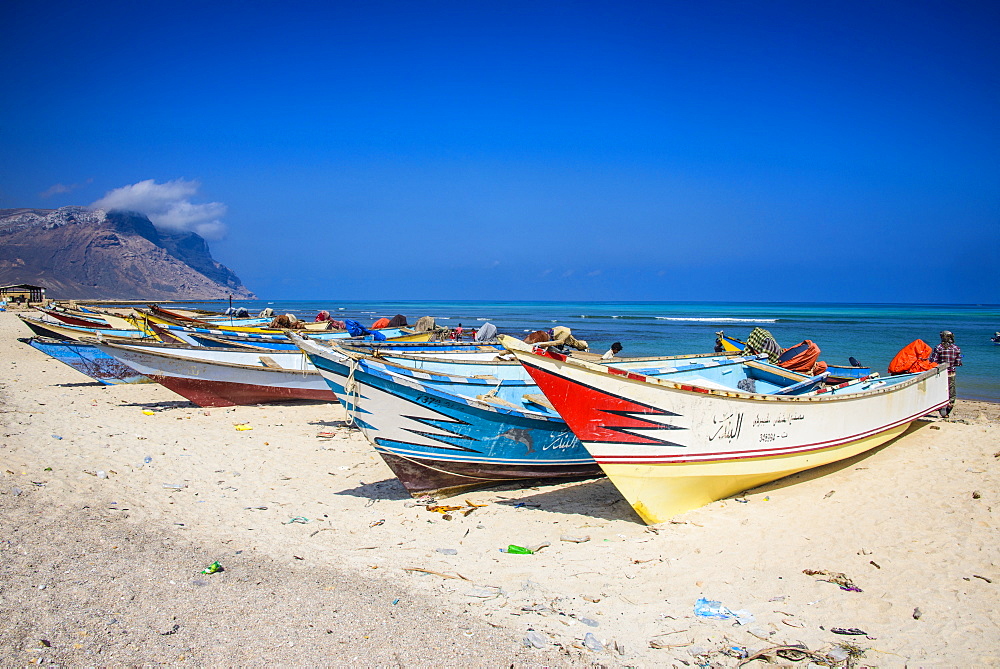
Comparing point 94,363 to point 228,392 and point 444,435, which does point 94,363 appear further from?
point 444,435

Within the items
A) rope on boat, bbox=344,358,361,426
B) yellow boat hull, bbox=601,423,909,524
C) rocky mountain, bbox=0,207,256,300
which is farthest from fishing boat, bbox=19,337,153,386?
rocky mountain, bbox=0,207,256,300

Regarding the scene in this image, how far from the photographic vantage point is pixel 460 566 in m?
5.20

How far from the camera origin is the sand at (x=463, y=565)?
12.5ft

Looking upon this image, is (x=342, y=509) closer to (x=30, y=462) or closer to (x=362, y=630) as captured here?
(x=362, y=630)

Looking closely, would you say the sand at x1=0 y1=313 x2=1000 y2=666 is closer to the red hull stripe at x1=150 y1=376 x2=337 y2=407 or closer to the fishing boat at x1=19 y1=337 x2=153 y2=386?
the red hull stripe at x1=150 y1=376 x2=337 y2=407

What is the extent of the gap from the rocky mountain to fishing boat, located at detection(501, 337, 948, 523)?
117 metres

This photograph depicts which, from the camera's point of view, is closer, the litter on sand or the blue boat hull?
the litter on sand

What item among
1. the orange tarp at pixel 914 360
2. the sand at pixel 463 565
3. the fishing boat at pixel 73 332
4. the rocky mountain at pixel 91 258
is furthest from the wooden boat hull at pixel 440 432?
the rocky mountain at pixel 91 258

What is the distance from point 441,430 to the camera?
6.82 m

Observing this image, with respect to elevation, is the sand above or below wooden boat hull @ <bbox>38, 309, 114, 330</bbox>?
below

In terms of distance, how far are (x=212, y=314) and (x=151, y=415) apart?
19.1m

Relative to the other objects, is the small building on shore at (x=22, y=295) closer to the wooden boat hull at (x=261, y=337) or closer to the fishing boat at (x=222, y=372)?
the wooden boat hull at (x=261, y=337)

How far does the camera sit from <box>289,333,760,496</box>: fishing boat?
6652 millimetres

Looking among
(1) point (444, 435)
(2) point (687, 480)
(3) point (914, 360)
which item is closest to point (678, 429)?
(2) point (687, 480)
